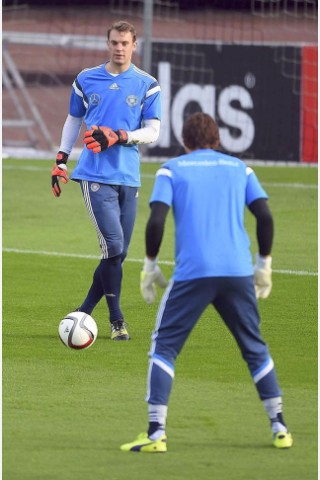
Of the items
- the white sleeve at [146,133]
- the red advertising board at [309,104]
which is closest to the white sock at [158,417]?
the white sleeve at [146,133]

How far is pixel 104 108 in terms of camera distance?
11148 millimetres

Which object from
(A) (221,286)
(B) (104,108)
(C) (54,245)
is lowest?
(C) (54,245)

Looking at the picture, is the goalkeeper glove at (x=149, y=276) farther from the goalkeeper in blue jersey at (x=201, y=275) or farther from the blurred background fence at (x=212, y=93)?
the blurred background fence at (x=212, y=93)

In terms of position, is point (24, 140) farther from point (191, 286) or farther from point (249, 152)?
point (191, 286)

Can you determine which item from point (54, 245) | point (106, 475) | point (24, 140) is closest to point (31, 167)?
point (24, 140)

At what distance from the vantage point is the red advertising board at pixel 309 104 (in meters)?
26.5

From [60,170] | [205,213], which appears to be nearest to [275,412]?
[205,213]

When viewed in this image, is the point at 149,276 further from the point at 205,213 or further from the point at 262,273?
the point at 262,273

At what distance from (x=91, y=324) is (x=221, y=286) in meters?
3.19

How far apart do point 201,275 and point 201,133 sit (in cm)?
84

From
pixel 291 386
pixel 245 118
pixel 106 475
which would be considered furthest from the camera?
pixel 245 118

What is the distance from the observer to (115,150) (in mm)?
11180

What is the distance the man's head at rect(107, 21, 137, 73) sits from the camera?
1095 cm

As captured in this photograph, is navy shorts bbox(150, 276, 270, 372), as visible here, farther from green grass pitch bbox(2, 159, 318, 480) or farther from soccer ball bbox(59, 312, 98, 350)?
soccer ball bbox(59, 312, 98, 350)
